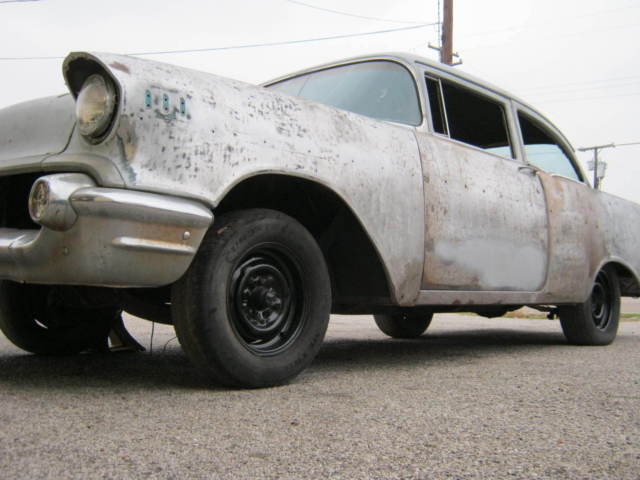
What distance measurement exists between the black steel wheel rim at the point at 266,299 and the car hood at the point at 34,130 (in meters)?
0.80

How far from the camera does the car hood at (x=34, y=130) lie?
7.45 feet

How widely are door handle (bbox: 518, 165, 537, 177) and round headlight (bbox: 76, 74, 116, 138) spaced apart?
2.72 metres

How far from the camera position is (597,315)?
15.5 feet

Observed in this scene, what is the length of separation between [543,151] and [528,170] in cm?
60

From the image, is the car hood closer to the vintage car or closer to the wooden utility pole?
the vintage car

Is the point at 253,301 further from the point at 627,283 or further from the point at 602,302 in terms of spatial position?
the point at 627,283

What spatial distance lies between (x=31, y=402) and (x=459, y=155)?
7.90 feet

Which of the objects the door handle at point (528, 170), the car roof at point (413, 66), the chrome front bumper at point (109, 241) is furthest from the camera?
the door handle at point (528, 170)

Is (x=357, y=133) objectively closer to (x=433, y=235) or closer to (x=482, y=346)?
(x=433, y=235)

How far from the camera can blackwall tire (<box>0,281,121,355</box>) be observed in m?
3.19

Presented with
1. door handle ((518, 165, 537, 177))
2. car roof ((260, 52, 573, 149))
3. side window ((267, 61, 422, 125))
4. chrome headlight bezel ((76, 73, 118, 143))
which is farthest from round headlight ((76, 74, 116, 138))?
door handle ((518, 165, 537, 177))

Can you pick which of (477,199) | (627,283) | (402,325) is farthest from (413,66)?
(627,283)

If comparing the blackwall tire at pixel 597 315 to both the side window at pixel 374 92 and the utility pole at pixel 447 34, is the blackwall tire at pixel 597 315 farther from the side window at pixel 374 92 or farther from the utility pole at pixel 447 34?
the utility pole at pixel 447 34

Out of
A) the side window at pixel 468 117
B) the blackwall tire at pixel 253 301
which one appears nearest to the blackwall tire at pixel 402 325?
the side window at pixel 468 117
